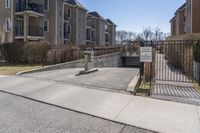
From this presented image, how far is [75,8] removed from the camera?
4403cm

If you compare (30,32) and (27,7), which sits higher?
(27,7)

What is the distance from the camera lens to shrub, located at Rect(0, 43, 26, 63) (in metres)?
21.6

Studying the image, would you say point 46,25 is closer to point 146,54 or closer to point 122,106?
point 146,54

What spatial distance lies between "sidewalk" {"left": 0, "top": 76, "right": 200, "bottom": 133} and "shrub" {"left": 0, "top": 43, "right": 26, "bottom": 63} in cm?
1169

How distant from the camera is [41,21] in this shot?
3303 cm

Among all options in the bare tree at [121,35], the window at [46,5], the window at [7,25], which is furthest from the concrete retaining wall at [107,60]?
the bare tree at [121,35]

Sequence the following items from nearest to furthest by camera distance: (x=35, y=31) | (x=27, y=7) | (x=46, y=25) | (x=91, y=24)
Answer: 1. (x=27, y=7)
2. (x=35, y=31)
3. (x=46, y=25)
4. (x=91, y=24)

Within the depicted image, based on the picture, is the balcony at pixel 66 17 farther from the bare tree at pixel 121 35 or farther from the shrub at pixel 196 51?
the bare tree at pixel 121 35

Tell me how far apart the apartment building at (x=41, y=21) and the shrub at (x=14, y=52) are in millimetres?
2300

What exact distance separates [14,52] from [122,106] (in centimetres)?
1703

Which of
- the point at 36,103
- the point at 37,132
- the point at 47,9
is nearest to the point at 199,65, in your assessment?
the point at 36,103

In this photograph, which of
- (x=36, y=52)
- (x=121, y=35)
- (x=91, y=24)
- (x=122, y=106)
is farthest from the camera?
(x=121, y=35)

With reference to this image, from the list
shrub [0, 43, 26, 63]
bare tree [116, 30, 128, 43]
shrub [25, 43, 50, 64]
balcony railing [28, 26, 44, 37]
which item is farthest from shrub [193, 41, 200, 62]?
bare tree [116, 30, 128, 43]

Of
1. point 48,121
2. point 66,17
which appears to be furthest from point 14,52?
point 66,17
